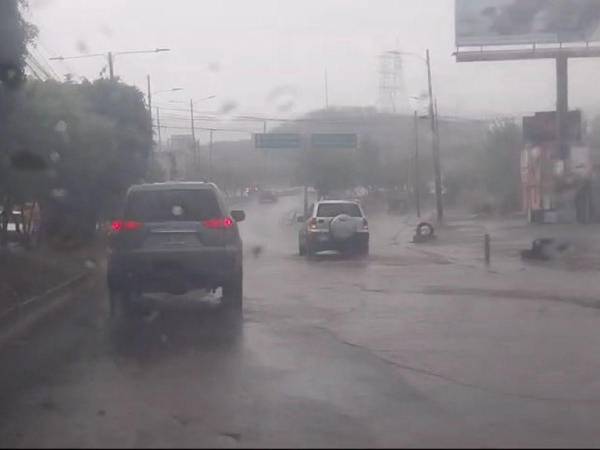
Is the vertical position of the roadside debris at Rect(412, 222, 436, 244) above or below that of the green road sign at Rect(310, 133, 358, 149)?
below

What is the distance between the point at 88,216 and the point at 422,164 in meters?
45.0

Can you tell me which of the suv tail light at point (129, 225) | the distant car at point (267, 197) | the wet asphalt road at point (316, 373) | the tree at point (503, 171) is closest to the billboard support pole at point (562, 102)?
the tree at point (503, 171)

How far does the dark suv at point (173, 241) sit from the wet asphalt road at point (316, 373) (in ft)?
1.92

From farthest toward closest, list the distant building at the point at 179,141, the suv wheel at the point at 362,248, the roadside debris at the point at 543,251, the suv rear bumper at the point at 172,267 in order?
the distant building at the point at 179,141, the suv wheel at the point at 362,248, the roadside debris at the point at 543,251, the suv rear bumper at the point at 172,267

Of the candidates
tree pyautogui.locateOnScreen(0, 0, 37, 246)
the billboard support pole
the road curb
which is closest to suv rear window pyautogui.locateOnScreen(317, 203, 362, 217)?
the road curb

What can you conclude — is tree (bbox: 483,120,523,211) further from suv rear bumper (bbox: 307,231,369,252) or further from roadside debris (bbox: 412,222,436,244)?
suv rear bumper (bbox: 307,231,369,252)

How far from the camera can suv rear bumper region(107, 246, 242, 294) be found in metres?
17.0

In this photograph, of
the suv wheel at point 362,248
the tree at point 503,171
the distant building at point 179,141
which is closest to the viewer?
the suv wheel at point 362,248

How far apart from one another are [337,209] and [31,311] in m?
16.5

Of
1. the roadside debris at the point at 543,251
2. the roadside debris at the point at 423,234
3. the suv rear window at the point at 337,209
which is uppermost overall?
the suv rear window at the point at 337,209

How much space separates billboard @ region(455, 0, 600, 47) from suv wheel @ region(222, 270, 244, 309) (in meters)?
39.1

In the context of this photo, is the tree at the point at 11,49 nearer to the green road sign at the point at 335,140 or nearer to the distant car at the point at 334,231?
the distant car at the point at 334,231

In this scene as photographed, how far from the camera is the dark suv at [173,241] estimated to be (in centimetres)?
1702

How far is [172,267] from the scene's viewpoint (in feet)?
55.8
